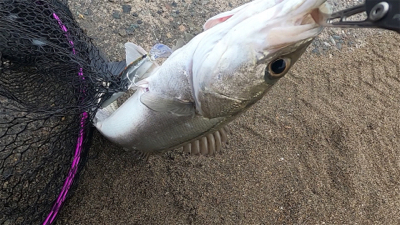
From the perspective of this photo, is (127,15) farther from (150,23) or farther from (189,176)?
(189,176)

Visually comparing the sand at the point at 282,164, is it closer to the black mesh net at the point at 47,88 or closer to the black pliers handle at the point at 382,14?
the black mesh net at the point at 47,88

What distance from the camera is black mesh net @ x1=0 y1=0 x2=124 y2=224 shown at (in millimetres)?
1760

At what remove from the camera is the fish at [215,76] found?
1198mm

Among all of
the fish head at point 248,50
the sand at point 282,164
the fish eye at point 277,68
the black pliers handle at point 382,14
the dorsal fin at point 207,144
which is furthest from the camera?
the sand at point 282,164

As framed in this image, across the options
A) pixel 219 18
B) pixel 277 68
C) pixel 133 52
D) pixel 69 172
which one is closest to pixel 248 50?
pixel 277 68

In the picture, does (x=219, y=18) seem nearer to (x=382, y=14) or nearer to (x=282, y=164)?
(x=382, y=14)

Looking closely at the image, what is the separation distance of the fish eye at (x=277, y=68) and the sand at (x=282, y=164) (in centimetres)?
124

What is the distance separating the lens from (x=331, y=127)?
9.02ft

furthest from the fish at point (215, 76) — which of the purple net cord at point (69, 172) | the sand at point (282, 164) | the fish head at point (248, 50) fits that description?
the sand at point (282, 164)

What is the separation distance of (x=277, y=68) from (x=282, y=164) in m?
1.38

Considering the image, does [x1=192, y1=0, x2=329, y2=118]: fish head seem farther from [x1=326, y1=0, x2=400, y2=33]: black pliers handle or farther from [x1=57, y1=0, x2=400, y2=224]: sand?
[x1=57, y1=0, x2=400, y2=224]: sand

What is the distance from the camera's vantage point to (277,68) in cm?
135

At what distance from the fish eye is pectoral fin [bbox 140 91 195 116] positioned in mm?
430

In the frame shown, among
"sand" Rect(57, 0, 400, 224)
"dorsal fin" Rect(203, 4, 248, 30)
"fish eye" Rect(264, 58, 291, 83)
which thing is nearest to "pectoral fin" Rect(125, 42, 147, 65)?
"dorsal fin" Rect(203, 4, 248, 30)
